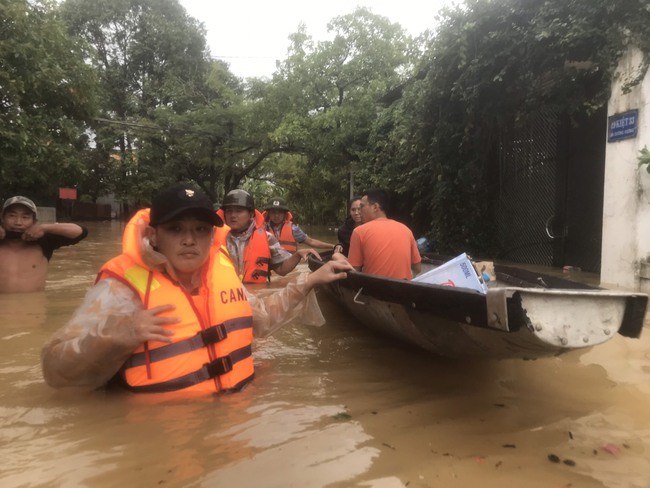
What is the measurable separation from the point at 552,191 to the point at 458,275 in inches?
240

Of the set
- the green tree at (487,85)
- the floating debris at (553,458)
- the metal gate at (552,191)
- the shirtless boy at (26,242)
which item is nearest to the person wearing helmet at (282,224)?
the shirtless boy at (26,242)

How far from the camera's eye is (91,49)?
45.5 feet

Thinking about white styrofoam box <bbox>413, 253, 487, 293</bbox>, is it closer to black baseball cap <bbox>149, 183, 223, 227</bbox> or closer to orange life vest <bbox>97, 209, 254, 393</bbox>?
orange life vest <bbox>97, 209, 254, 393</bbox>

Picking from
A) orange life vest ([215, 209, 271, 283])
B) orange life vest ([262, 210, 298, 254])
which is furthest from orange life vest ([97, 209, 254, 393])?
orange life vest ([262, 210, 298, 254])

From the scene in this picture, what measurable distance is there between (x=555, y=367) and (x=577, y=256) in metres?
5.27

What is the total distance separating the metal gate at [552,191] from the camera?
25.8 ft

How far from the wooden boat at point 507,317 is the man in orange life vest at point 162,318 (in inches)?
39.7

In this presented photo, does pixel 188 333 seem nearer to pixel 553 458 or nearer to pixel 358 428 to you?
pixel 358 428

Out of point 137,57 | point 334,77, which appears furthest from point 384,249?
point 137,57

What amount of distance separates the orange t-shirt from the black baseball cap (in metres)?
1.92

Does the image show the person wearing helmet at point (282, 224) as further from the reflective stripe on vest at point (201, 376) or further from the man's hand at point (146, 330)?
the man's hand at point (146, 330)

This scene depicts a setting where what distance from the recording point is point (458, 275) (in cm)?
350

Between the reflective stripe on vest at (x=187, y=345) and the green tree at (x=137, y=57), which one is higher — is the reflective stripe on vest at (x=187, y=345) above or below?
below

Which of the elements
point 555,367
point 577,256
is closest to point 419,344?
point 555,367
